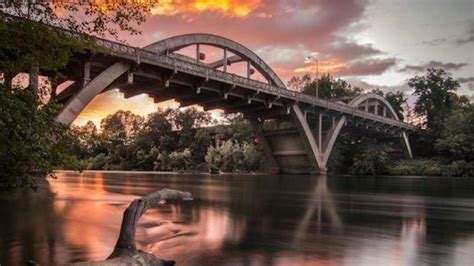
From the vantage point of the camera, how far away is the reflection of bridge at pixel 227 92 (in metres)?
34.0

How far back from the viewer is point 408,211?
16844 mm

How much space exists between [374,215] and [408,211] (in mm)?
2408

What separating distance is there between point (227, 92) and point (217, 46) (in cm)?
544

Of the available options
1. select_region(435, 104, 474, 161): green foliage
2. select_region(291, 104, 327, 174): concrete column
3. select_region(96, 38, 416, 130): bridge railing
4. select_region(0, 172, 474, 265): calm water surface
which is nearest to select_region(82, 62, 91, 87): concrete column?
select_region(96, 38, 416, 130): bridge railing

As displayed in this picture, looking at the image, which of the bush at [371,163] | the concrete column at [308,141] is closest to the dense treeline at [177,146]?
the concrete column at [308,141]

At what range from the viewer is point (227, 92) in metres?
48.9

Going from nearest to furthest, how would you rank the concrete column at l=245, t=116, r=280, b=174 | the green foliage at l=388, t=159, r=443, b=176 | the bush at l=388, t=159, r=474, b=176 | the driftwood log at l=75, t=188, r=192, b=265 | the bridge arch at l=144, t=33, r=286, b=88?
the driftwood log at l=75, t=188, r=192, b=265 < the bridge arch at l=144, t=33, r=286, b=88 < the concrete column at l=245, t=116, r=280, b=174 < the bush at l=388, t=159, r=474, b=176 < the green foliage at l=388, t=159, r=443, b=176

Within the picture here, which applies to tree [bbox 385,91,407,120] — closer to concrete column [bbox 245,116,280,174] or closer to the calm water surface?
concrete column [bbox 245,116,280,174]

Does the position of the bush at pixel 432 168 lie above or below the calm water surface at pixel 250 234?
above

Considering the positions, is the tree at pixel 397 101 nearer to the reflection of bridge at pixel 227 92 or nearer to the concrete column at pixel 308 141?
the reflection of bridge at pixel 227 92

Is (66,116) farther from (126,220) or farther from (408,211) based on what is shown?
(126,220)

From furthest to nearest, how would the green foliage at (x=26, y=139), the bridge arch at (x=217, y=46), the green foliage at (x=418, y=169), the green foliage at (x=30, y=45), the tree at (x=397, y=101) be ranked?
1. the tree at (x=397, y=101)
2. the green foliage at (x=418, y=169)
3. the bridge arch at (x=217, y=46)
4. the green foliage at (x=30, y=45)
5. the green foliage at (x=26, y=139)

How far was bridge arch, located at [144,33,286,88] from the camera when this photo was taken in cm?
4160

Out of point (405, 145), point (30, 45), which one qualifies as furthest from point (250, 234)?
point (405, 145)
